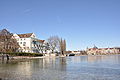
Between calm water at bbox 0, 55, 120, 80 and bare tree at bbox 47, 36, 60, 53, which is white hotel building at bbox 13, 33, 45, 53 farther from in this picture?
calm water at bbox 0, 55, 120, 80

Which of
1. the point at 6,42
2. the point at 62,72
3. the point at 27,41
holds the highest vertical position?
the point at 27,41

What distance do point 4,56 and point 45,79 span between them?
48.3m

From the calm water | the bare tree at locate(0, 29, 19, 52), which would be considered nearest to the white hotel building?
the bare tree at locate(0, 29, 19, 52)

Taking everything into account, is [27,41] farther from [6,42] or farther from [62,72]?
[62,72]

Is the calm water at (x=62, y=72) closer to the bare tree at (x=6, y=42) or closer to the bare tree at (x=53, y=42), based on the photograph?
the bare tree at (x=6, y=42)

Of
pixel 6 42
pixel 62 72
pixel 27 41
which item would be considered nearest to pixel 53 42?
pixel 27 41

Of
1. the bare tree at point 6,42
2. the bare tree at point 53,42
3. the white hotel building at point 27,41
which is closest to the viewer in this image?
the bare tree at point 6,42


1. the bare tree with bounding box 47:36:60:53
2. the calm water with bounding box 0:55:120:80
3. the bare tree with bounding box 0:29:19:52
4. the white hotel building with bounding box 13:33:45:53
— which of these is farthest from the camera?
the bare tree with bounding box 47:36:60:53

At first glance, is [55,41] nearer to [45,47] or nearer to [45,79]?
[45,47]

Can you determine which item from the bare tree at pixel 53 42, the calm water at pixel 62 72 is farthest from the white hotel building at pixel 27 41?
the calm water at pixel 62 72

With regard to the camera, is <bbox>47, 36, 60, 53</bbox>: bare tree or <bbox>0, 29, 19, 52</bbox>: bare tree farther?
<bbox>47, 36, 60, 53</bbox>: bare tree

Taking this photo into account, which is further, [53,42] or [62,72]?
[53,42]

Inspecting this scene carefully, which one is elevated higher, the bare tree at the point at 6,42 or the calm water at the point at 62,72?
the bare tree at the point at 6,42

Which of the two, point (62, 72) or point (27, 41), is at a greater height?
point (27, 41)
